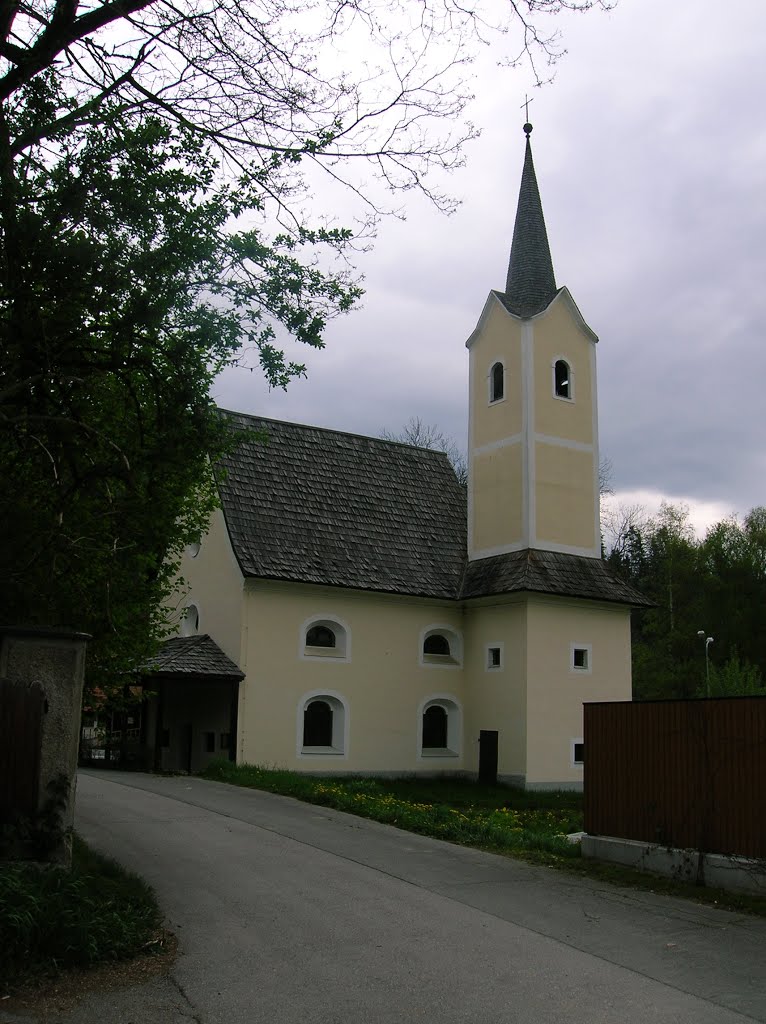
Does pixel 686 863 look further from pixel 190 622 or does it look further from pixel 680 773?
pixel 190 622

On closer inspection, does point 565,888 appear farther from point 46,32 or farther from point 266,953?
point 46,32

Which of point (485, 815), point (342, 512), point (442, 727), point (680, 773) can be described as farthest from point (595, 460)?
point (680, 773)

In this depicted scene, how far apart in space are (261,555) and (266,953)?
705 inches

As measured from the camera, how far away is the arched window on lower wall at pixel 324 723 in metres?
25.5

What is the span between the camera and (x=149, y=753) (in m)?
26.7

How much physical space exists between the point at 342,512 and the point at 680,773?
59.5 ft

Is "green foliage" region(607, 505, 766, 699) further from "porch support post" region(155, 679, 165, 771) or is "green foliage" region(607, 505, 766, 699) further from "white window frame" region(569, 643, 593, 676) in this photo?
"porch support post" region(155, 679, 165, 771)

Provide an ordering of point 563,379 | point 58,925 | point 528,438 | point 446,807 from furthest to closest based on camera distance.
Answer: point 563,379 → point 528,438 → point 446,807 → point 58,925

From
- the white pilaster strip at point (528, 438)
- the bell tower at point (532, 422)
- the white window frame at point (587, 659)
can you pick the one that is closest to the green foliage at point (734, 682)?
the white window frame at point (587, 659)

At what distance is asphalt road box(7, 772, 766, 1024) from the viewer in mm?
6348

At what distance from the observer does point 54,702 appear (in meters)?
8.41

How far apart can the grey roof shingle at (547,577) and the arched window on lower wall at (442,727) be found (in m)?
3.11

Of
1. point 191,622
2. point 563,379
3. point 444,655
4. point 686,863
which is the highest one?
point 563,379

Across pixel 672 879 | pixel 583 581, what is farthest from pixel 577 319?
pixel 672 879
